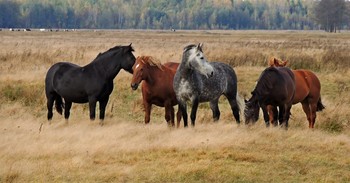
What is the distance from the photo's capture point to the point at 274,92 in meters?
12.5

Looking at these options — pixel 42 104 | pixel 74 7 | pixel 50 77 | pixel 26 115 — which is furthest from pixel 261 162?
pixel 74 7

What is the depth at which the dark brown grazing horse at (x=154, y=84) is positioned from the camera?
12414mm

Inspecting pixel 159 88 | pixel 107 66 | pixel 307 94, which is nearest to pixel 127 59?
pixel 107 66

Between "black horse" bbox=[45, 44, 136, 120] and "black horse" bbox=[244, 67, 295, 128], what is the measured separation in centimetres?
263

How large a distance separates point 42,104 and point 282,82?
22.2ft

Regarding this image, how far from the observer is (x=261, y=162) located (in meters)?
9.70

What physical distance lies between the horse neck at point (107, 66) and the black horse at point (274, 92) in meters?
2.83

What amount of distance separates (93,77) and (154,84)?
124cm

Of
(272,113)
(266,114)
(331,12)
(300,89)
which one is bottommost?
(272,113)

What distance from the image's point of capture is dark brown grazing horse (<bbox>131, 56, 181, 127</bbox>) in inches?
489

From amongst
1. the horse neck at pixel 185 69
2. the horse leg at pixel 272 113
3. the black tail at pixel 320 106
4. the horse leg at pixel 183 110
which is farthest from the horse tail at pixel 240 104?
the black tail at pixel 320 106

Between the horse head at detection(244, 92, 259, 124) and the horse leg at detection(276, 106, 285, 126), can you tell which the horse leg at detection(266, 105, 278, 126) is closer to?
the horse leg at detection(276, 106, 285, 126)

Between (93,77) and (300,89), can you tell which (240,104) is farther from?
(93,77)

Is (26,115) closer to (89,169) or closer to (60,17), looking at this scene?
(89,169)
